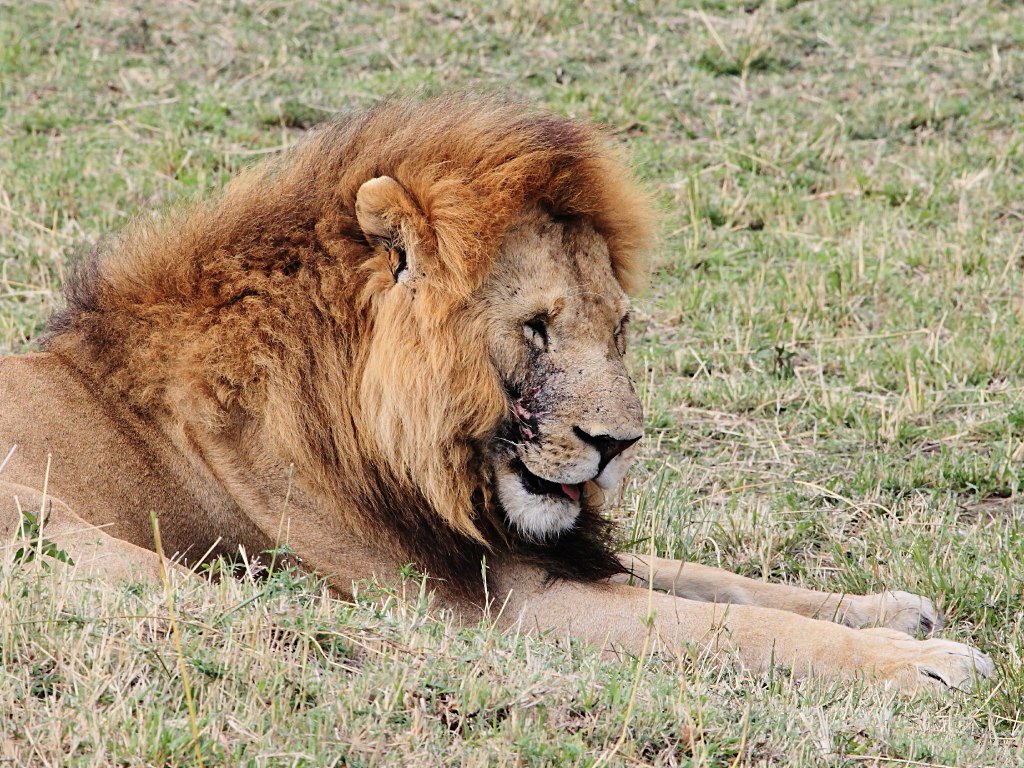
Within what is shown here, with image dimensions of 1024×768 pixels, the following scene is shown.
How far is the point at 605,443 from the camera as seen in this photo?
163 inches

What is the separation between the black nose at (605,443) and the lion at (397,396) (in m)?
0.01

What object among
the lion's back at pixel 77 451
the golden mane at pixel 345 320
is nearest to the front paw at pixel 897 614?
the golden mane at pixel 345 320

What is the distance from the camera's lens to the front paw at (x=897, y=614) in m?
4.85

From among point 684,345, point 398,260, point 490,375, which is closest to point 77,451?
point 398,260

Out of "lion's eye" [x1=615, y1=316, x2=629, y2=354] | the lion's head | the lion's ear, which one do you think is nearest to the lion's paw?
the lion's head

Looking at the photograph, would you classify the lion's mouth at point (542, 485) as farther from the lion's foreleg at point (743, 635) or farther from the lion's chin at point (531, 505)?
the lion's foreleg at point (743, 635)

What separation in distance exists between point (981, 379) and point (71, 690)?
16.5 feet

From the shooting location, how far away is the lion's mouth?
4234mm

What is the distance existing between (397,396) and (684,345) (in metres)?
3.54

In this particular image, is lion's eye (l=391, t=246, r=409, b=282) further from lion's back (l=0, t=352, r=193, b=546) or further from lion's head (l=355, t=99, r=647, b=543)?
lion's back (l=0, t=352, r=193, b=546)

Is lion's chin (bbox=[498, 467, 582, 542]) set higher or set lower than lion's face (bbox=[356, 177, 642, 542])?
lower

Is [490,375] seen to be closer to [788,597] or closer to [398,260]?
[398,260]

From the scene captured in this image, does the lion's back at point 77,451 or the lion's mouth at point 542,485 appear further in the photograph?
the lion's mouth at point 542,485

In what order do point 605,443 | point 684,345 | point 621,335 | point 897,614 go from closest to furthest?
point 605,443, point 621,335, point 897,614, point 684,345
